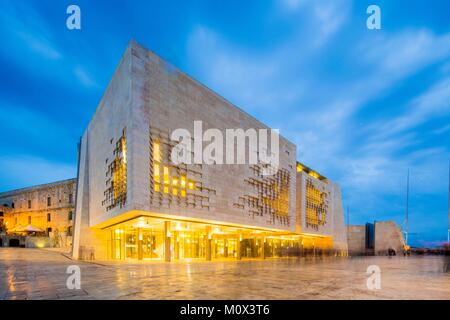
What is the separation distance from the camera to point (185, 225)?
119ft

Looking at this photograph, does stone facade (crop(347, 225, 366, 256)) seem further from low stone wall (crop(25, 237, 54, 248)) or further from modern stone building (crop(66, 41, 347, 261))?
low stone wall (crop(25, 237, 54, 248))

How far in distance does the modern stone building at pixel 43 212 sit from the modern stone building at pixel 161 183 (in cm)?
1790

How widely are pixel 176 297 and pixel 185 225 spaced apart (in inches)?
1061

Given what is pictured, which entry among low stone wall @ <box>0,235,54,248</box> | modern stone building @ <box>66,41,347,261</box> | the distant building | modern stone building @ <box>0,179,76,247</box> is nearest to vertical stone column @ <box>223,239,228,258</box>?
modern stone building @ <box>66,41,347,261</box>

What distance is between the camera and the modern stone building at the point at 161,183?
27.5 meters

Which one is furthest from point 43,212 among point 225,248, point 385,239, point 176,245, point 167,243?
point 385,239

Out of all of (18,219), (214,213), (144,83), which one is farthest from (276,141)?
(18,219)

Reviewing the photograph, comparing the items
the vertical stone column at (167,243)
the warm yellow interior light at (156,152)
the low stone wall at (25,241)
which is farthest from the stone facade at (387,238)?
the low stone wall at (25,241)

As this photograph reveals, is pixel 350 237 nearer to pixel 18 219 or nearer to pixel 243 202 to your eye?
pixel 243 202

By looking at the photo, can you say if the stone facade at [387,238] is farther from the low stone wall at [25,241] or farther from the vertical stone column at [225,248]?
the low stone wall at [25,241]

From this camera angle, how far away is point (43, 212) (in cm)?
6372

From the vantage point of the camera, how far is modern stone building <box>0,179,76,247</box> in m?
56.0

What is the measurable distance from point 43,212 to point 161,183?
48.3 m

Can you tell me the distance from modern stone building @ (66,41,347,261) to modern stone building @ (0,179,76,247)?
1790 centimetres
